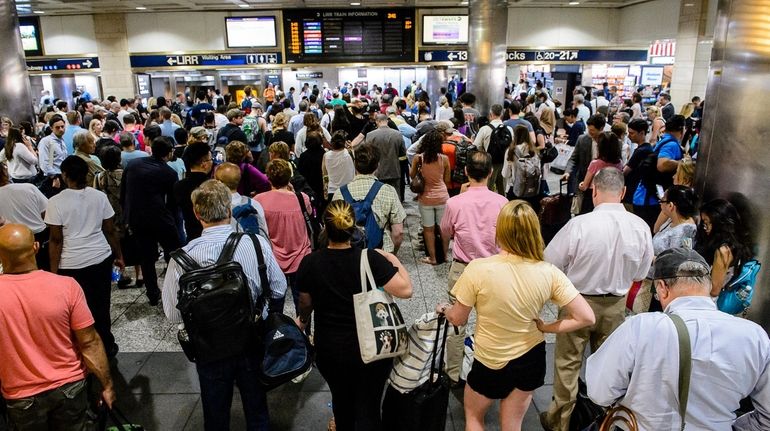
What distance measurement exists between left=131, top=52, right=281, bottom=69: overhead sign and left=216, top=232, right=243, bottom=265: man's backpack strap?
12127 millimetres


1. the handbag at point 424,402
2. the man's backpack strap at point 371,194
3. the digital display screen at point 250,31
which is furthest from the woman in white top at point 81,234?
the digital display screen at point 250,31

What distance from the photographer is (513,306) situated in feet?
8.24

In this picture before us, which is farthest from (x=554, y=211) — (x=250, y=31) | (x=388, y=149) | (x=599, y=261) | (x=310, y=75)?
(x=310, y=75)

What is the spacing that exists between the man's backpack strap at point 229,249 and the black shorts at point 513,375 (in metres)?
1.41

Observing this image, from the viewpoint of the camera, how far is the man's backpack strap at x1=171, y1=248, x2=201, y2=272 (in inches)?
106

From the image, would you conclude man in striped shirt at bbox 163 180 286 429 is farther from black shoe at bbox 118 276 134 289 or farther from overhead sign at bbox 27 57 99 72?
overhead sign at bbox 27 57 99 72

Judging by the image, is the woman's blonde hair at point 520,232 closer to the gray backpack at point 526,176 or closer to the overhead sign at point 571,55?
the gray backpack at point 526,176

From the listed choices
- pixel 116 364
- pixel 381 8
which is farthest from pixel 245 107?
pixel 116 364

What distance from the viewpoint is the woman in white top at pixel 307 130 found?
698cm

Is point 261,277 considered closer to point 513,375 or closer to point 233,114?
point 513,375

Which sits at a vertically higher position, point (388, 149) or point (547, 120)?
point (547, 120)

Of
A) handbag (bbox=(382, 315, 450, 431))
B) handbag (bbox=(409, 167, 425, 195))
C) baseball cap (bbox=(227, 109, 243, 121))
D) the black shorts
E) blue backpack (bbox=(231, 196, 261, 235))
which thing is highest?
baseball cap (bbox=(227, 109, 243, 121))

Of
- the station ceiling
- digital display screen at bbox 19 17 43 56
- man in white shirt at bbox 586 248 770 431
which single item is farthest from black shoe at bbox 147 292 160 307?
digital display screen at bbox 19 17 43 56

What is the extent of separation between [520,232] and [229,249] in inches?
58.7
